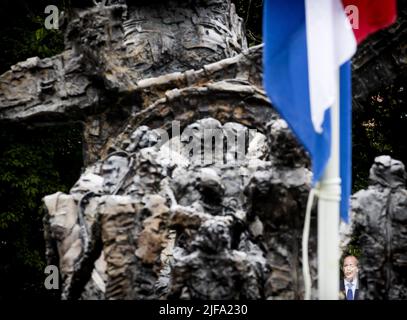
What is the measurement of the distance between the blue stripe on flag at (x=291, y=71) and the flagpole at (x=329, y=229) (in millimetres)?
142

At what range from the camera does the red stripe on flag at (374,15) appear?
28.6 ft

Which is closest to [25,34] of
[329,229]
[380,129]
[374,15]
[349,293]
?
[380,129]

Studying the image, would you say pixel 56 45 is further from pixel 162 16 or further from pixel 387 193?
pixel 387 193

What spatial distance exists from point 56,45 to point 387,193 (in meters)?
10.5

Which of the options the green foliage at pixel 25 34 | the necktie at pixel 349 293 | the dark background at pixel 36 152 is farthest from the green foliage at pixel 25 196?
the necktie at pixel 349 293

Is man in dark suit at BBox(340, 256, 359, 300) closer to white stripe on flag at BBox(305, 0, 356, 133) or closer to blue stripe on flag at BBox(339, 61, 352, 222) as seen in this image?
blue stripe on flag at BBox(339, 61, 352, 222)

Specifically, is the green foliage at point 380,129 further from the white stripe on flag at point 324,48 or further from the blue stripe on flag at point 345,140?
the white stripe on flag at point 324,48

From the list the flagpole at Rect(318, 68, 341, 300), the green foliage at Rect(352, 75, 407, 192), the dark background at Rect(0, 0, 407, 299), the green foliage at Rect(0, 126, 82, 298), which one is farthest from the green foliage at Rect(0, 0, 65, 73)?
the flagpole at Rect(318, 68, 341, 300)

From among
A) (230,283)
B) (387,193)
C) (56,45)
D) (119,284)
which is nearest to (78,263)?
(119,284)

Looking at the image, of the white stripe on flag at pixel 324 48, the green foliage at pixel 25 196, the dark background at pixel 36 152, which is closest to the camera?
the white stripe on flag at pixel 324 48

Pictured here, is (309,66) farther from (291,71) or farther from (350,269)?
(350,269)

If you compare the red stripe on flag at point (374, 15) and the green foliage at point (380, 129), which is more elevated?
the green foliage at point (380, 129)

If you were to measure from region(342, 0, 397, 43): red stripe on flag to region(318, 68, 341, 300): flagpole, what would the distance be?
4.34 ft

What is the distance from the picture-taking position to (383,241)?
28.5 ft
